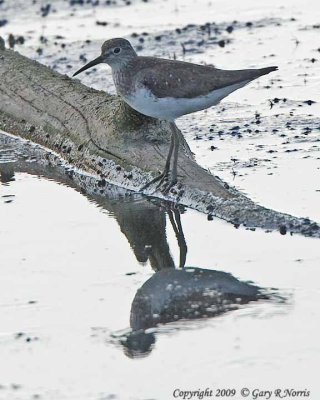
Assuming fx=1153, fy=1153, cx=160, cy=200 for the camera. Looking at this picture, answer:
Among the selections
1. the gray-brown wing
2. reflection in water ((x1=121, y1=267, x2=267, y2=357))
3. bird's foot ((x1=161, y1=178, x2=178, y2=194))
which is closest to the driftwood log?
bird's foot ((x1=161, y1=178, x2=178, y2=194))

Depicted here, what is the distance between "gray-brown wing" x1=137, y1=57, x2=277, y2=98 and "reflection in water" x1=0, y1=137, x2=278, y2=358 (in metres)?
1.11

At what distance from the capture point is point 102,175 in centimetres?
1192

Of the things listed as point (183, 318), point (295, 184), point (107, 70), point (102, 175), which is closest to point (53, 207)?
point (102, 175)

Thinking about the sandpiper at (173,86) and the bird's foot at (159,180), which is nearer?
the sandpiper at (173,86)

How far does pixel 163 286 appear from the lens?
28.9 feet

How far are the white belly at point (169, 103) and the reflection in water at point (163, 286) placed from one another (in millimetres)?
899

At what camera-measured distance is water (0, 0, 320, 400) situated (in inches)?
287

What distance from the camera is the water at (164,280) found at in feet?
23.9

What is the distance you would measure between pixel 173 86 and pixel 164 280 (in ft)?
7.94

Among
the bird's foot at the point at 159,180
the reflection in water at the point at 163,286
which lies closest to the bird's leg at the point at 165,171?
the bird's foot at the point at 159,180

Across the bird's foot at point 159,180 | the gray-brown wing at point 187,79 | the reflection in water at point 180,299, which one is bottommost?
the bird's foot at point 159,180

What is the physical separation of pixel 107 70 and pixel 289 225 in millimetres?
7451

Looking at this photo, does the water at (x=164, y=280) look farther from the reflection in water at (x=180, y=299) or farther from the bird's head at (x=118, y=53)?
the bird's head at (x=118, y=53)

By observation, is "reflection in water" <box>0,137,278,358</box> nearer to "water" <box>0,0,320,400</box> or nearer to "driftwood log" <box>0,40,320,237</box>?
"water" <box>0,0,320,400</box>
